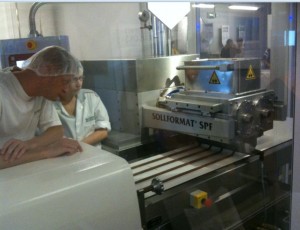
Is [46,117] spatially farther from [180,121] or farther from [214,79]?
[214,79]

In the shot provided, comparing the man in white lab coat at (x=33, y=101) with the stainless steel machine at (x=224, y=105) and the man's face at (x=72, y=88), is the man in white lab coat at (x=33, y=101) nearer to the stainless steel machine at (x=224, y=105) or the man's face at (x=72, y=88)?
the man's face at (x=72, y=88)

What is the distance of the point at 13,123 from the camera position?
38.8 inches

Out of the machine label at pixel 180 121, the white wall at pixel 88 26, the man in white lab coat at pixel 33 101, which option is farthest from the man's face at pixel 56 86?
the machine label at pixel 180 121

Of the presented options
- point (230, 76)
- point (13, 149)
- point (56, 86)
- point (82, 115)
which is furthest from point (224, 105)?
point (13, 149)

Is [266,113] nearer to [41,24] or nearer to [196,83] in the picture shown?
[196,83]

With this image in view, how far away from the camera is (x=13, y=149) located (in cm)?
89

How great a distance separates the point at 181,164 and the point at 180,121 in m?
0.22

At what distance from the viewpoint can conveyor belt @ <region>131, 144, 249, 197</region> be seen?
1205mm

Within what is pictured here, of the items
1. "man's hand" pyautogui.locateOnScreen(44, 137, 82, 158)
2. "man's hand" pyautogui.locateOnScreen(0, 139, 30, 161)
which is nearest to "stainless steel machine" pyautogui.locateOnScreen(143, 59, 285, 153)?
"man's hand" pyautogui.locateOnScreen(44, 137, 82, 158)

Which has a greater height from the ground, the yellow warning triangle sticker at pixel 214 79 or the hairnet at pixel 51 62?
the hairnet at pixel 51 62

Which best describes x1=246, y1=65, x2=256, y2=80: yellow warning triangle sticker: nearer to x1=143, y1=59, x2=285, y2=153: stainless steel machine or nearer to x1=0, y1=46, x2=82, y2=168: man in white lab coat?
x1=143, y1=59, x2=285, y2=153: stainless steel machine

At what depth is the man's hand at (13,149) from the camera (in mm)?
871

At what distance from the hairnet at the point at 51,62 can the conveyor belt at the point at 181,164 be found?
1.55ft

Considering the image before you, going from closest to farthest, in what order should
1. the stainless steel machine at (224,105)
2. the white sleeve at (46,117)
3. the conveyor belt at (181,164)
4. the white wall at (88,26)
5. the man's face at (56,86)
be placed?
1. the white wall at (88,26)
2. the man's face at (56,86)
3. the white sleeve at (46,117)
4. the conveyor belt at (181,164)
5. the stainless steel machine at (224,105)
